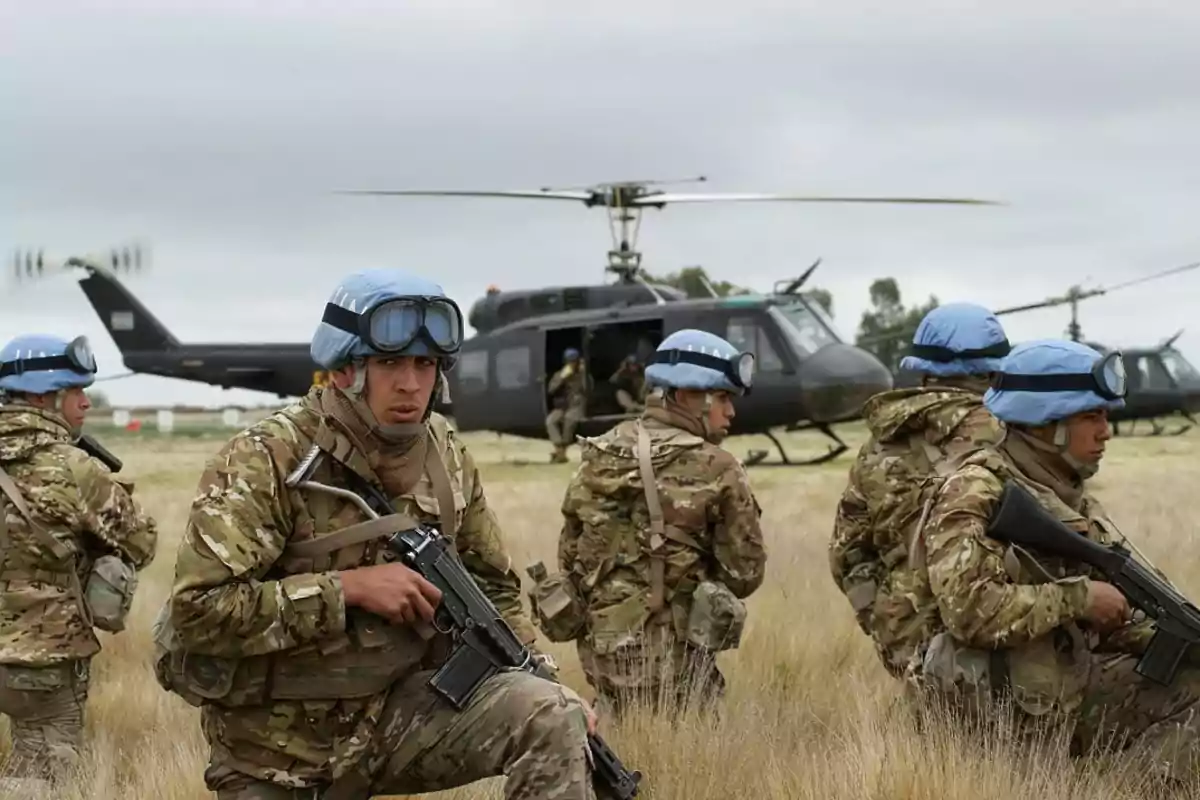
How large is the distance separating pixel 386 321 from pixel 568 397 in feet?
51.1

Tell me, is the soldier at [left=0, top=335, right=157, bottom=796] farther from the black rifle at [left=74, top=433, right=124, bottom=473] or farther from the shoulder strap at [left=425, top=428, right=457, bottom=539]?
the shoulder strap at [left=425, top=428, right=457, bottom=539]

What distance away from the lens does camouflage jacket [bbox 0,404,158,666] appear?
5262mm

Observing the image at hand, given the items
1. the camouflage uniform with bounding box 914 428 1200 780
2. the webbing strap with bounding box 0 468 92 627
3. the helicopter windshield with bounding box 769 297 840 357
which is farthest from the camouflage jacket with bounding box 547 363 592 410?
the camouflage uniform with bounding box 914 428 1200 780

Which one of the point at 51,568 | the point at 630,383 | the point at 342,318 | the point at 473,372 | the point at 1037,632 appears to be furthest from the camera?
the point at 473,372

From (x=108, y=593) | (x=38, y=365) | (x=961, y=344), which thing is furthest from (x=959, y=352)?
(x=38, y=365)

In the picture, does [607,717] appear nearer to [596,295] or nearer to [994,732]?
Result: [994,732]

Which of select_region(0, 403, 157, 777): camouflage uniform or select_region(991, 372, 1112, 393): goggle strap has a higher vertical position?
select_region(991, 372, 1112, 393): goggle strap

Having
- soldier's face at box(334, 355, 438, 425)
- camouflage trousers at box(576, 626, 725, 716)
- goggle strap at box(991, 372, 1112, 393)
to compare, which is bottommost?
Answer: camouflage trousers at box(576, 626, 725, 716)

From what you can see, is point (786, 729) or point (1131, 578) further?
point (786, 729)

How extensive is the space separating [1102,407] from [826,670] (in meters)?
3.08

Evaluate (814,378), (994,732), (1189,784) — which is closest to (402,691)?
(994,732)

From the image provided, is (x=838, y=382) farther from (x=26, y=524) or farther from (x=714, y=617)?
(x=26, y=524)

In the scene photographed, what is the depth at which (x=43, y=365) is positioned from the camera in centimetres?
562

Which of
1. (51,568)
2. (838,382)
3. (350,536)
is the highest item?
(350,536)
